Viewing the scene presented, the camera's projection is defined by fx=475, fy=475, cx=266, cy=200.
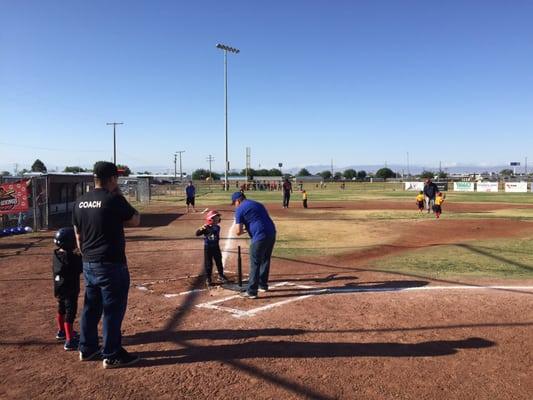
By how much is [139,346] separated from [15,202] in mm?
13522

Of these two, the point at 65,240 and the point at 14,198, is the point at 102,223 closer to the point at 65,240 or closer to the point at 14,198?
the point at 65,240

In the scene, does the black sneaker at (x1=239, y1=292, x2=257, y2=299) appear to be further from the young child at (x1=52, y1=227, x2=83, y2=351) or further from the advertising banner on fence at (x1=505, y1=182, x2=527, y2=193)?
the advertising banner on fence at (x1=505, y1=182, x2=527, y2=193)

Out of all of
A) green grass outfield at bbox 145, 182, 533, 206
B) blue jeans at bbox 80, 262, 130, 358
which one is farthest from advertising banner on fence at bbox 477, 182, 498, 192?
blue jeans at bbox 80, 262, 130, 358

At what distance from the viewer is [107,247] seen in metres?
4.54

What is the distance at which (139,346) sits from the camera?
5.20 meters

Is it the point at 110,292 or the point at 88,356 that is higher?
the point at 110,292

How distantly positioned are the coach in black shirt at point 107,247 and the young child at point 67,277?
0.62 metres

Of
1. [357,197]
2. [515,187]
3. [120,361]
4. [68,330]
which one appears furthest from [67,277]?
[515,187]

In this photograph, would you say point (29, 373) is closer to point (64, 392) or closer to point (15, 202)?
point (64, 392)

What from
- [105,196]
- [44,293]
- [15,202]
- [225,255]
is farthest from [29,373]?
[15,202]

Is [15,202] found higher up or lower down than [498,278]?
higher up

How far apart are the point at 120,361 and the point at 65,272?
1.24m

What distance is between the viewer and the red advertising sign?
16344 mm

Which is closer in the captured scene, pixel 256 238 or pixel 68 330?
pixel 68 330
